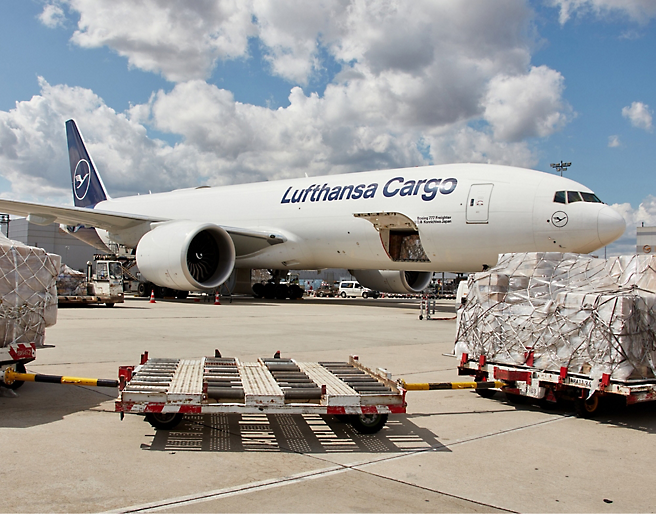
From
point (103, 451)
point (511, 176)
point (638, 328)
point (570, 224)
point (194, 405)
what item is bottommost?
point (103, 451)

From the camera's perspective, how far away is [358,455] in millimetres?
4266

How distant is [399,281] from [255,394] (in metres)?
20.1

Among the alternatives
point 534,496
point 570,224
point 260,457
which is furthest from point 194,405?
point 570,224

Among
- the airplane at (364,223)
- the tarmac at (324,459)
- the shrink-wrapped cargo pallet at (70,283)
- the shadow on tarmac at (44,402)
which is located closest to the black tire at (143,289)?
the airplane at (364,223)

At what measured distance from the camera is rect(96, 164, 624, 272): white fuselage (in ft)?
49.3

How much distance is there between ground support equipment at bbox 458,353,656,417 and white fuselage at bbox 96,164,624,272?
931cm

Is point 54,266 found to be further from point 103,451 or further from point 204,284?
point 204,284

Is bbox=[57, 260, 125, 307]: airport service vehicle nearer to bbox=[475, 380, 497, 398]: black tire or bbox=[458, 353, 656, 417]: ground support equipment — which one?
bbox=[475, 380, 497, 398]: black tire

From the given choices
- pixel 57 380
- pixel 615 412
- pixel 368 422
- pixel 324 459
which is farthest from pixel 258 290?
pixel 324 459

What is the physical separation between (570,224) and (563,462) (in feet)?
38.0

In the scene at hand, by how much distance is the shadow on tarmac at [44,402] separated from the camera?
199 inches

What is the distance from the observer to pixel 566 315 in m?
5.68

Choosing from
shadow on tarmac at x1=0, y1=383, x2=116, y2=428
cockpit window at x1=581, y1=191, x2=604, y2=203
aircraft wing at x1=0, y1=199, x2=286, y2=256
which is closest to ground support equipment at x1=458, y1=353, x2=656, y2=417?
shadow on tarmac at x1=0, y1=383, x2=116, y2=428

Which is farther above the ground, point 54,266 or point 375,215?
point 375,215
